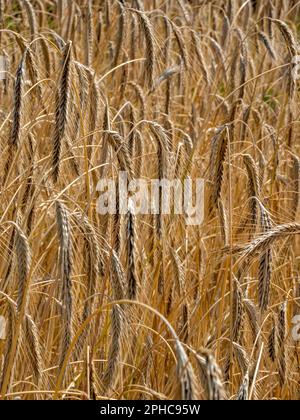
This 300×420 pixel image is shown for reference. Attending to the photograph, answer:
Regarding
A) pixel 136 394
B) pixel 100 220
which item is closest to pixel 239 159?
pixel 100 220

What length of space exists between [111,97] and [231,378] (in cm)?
199

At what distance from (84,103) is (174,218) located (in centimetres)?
42

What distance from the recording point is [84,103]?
2506 millimetres

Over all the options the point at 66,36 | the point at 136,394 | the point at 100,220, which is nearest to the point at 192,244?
the point at 100,220

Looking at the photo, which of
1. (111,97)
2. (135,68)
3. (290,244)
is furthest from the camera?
(135,68)

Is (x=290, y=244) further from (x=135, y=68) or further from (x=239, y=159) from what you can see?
(x=135, y=68)

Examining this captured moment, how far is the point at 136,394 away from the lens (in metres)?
2.19

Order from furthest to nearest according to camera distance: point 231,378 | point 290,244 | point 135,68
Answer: point 135,68 < point 290,244 < point 231,378

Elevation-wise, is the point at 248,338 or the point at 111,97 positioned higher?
the point at 111,97

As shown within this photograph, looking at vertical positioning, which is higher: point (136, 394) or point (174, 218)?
point (174, 218)

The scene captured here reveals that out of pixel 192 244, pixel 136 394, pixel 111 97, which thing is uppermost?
pixel 111 97

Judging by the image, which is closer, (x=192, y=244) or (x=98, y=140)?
(x=192, y=244)

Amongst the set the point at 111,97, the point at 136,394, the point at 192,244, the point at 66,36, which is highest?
the point at 66,36
